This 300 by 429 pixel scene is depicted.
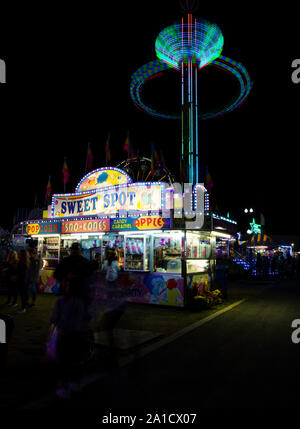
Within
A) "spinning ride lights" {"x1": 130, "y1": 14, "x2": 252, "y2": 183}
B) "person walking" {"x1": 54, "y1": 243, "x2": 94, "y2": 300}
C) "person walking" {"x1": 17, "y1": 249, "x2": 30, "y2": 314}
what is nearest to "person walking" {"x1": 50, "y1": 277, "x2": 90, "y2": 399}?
"person walking" {"x1": 54, "y1": 243, "x2": 94, "y2": 300}

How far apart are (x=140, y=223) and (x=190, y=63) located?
9337 millimetres

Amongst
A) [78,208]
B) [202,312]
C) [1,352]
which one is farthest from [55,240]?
[1,352]

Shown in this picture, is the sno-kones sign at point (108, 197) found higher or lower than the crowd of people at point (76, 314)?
higher

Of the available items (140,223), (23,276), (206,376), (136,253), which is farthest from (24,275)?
(206,376)

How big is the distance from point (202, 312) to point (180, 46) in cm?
1272

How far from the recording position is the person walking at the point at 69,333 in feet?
14.8

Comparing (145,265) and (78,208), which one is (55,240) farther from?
(145,265)

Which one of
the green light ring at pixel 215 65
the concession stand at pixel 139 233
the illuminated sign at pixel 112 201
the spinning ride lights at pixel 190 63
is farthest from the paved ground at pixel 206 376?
the green light ring at pixel 215 65

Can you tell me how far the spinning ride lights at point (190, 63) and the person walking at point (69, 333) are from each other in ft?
37.0

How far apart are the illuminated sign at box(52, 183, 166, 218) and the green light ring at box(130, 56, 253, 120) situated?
7.08 meters

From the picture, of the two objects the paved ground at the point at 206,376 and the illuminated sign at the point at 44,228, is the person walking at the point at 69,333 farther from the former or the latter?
the illuminated sign at the point at 44,228

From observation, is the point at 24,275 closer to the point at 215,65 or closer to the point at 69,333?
the point at 69,333

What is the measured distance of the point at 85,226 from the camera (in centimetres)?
1456

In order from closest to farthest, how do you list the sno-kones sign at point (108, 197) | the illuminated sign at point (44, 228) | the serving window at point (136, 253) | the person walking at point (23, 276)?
1. the person walking at point (23, 276)
2. the serving window at point (136, 253)
3. the sno-kones sign at point (108, 197)
4. the illuminated sign at point (44, 228)
